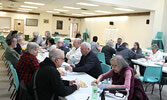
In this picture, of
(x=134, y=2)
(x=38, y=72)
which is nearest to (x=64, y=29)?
(x=134, y=2)

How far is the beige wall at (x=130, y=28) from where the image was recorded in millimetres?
10677

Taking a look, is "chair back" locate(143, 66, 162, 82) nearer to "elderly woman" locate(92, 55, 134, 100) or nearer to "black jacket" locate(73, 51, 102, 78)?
"black jacket" locate(73, 51, 102, 78)

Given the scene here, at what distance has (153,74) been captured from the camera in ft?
13.6

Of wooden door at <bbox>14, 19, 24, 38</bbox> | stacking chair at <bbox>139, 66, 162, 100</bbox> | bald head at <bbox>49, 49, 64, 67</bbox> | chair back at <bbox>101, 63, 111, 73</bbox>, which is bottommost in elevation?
stacking chair at <bbox>139, 66, 162, 100</bbox>

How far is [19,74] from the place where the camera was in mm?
3014

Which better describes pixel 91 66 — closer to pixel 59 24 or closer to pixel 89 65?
pixel 89 65

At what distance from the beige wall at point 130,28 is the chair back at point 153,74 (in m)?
6.21

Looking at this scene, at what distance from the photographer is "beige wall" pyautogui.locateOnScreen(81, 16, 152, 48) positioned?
10.7 meters

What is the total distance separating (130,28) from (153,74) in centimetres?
815

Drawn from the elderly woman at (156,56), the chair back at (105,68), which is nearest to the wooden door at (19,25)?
the elderly woman at (156,56)

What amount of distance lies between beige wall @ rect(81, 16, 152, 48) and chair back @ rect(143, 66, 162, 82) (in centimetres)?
621

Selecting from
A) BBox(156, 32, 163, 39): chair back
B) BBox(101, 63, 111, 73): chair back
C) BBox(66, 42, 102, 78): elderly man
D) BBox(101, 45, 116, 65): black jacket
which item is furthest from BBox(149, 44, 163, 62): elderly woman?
BBox(156, 32, 163, 39): chair back

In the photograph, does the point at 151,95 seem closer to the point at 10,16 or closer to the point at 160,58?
the point at 160,58

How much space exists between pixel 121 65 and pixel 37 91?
47.4 inches
